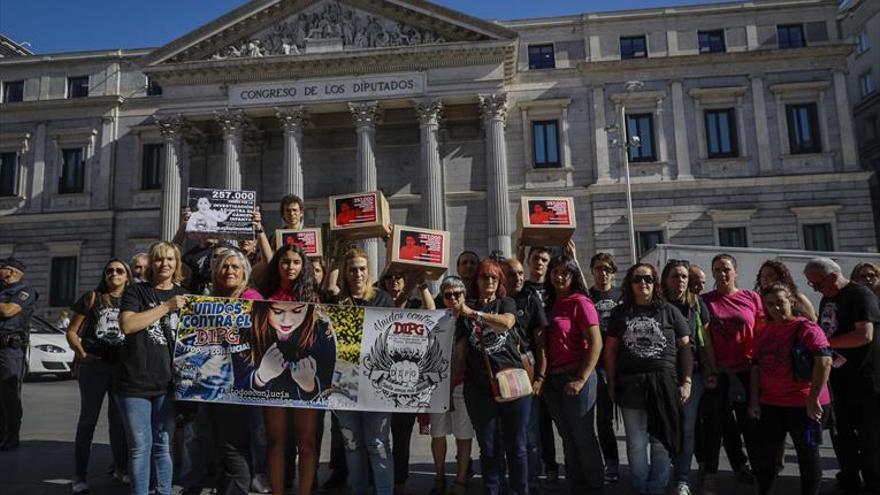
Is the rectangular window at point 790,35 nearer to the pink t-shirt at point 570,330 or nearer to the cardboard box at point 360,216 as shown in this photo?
the cardboard box at point 360,216

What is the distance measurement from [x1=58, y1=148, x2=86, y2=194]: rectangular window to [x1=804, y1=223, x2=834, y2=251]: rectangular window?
120 feet

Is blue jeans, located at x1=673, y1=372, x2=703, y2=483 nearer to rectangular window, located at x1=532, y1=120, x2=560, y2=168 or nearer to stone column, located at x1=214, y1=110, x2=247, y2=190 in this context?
rectangular window, located at x1=532, y1=120, x2=560, y2=168

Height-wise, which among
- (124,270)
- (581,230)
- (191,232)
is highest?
(581,230)

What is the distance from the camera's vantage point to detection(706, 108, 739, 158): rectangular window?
3009 centimetres

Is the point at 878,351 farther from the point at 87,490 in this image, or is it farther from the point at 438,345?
the point at 87,490

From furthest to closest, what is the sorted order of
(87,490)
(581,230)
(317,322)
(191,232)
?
1. (581,230)
2. (191,232)
3. (87,490)
4. (317,322)

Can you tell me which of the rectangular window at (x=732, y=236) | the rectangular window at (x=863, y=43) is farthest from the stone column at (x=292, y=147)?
the rectangular window at (x=863, y=43)

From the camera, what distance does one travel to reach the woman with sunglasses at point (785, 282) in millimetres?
6398

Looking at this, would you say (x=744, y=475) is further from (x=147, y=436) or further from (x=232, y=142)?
(x=232, y=142)

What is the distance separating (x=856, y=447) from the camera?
21.5 feet

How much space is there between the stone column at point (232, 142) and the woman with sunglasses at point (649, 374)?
26569mm

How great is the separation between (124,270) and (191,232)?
1808 mm

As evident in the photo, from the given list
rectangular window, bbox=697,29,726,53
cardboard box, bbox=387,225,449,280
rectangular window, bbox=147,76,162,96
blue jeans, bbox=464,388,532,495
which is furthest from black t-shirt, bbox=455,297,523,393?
rectangular window, bbox=147,76,162,96

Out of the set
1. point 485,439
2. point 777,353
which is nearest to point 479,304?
point 485,439
